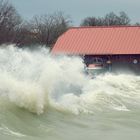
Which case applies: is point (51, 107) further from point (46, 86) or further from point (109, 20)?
point (109, 20)

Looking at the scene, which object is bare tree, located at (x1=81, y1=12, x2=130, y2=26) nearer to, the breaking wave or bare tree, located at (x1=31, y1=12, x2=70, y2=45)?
bare tree, located at (x1=31, y1=12, x2=70, y2=45)

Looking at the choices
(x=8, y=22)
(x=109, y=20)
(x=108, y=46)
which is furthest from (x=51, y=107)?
(x=109, y=20)

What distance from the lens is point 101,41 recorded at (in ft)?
173

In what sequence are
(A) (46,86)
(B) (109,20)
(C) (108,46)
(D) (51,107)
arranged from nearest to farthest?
1. (D) (51,107)
2. (A) (46,86)
3. (C) (108,46)
4. (B) (109,20)

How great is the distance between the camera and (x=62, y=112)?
1809cm

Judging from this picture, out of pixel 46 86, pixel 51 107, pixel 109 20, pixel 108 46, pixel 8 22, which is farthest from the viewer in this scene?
pixel 109 20

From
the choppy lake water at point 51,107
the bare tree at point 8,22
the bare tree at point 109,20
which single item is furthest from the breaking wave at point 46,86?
the bare tree at point 109,20

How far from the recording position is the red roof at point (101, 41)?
51375mm

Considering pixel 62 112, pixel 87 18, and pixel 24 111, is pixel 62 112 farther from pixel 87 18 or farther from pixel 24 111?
pixel 87 18

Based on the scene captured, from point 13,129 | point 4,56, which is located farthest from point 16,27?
point 13,129

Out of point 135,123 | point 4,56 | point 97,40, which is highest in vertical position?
point 97,40

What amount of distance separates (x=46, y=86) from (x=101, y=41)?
34.7m

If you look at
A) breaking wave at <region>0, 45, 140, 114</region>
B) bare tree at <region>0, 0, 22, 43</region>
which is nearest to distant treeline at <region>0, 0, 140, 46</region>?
bare tree at <region>0, 0, 22, 43</region>

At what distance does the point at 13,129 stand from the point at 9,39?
5803 centimetres
